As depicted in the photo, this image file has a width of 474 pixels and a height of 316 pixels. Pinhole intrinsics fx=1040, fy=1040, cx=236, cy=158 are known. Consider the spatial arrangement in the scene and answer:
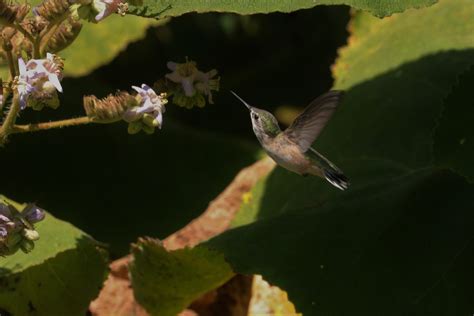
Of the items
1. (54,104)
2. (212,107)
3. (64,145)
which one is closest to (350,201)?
(54,104)

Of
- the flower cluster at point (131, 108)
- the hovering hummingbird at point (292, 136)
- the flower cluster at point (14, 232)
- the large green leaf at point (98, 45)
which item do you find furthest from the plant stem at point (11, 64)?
the large green leaf at point (98, 45)

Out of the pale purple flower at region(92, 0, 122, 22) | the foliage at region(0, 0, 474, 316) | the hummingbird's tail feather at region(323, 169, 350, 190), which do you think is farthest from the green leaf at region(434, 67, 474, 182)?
the pale purple flower at region(92, 0, 122, 22)

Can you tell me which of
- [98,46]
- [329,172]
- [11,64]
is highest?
[11,64]

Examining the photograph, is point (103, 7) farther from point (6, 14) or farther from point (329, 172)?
point (329, 172)

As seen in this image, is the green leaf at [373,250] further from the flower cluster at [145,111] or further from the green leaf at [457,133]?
the flower cluster at [145,111]

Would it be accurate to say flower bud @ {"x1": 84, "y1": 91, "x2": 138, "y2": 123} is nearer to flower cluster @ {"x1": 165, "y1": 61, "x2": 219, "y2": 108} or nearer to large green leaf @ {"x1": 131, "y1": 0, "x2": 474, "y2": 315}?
flower cluster @ {"x1": 165, "y1": 61, "x2": 219, "y2": 108}

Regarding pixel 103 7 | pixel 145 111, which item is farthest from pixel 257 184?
pixel 103 7
